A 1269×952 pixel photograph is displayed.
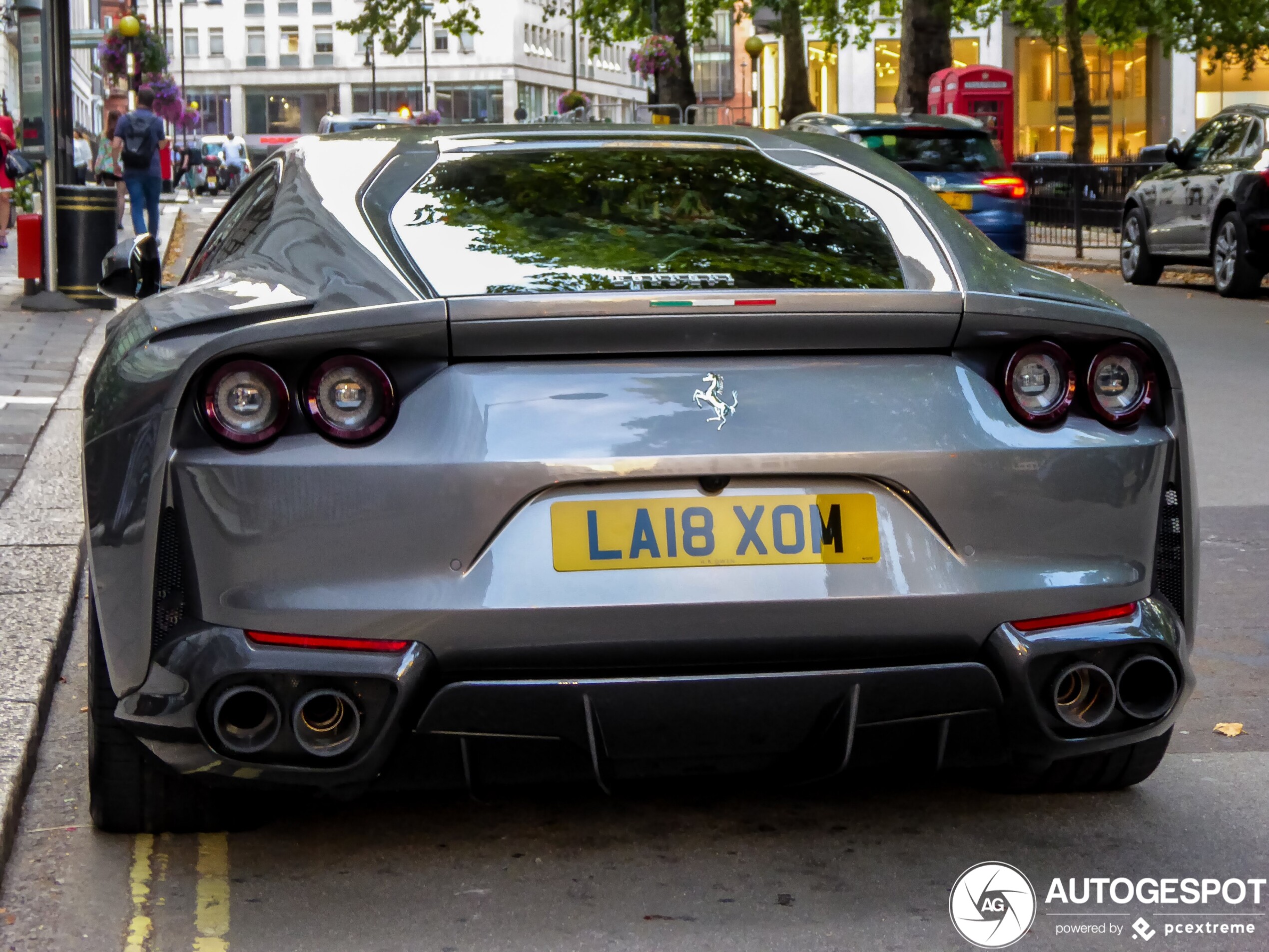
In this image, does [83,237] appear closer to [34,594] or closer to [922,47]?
[34,594]

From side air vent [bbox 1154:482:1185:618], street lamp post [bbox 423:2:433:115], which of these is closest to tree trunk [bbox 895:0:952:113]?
side air vent [bbox 1154:482:1185:618]

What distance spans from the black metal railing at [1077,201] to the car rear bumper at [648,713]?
1813 cm

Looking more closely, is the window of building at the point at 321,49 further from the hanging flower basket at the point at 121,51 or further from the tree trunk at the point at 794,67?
the tree trunk at the point at 794,67

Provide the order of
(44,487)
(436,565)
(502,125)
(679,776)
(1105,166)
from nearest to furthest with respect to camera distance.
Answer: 1. (436,565)
2. (679,776)
3. (502,125)
4. (44,487)
5. (1105,166)

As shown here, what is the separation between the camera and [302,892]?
3.28 m

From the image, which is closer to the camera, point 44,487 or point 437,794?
point 437,794

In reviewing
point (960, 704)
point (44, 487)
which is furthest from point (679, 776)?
point (44, 487)

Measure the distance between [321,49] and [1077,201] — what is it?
106m

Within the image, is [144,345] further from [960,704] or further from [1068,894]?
[1068,894]

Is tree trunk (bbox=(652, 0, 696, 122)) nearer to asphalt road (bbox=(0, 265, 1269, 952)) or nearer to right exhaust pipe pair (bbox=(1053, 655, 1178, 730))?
asphalt road (bbox=(0, 265, 1269, 952))

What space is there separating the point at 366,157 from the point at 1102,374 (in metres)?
1.59

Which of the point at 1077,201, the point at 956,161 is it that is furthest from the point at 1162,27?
the point at 956,161

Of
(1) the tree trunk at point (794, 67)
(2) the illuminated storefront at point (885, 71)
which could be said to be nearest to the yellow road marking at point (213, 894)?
(1) the tree trunk at point (794, 67)

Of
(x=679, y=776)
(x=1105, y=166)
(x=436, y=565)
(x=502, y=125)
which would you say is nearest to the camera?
(x=436, y=565)
